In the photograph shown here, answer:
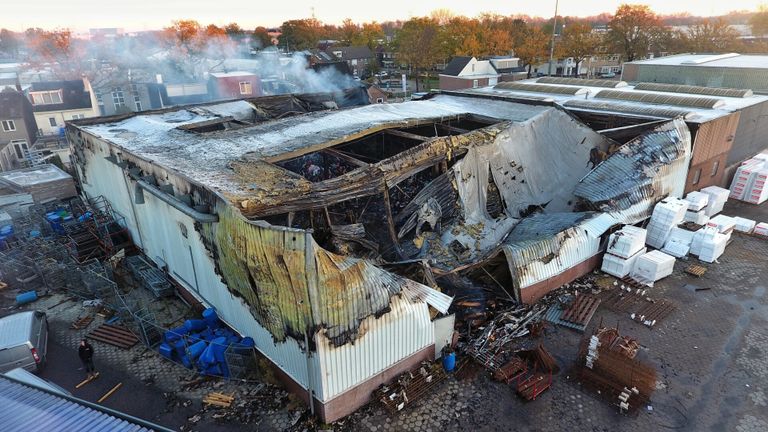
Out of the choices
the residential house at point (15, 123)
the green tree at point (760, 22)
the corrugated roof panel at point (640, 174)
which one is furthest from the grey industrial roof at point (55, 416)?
the green tree at point (760, 22)

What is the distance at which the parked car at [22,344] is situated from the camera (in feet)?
37.1

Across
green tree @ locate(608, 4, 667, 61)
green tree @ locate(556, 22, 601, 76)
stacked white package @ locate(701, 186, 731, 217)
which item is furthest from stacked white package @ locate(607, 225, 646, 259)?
green tree @ locate(556, 22, 601, 76)

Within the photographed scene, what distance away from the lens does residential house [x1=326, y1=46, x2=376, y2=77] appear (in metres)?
71.6

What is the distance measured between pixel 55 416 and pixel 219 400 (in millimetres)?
4087

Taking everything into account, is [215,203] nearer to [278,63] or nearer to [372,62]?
[278,63]

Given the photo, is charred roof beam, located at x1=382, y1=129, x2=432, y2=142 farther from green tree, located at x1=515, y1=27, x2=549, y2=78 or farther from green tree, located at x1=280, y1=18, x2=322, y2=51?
green tree, located at x1=280, y1=18, x2=322, y2=51

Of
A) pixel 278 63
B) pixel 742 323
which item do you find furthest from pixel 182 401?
pixel 278 63

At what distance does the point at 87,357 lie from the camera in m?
11.3

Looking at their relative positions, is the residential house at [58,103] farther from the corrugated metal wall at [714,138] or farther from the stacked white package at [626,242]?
the corrugated metal wall at [714,138]

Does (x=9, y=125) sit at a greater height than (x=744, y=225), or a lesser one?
greater

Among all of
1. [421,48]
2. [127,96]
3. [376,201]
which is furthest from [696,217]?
[421,48]

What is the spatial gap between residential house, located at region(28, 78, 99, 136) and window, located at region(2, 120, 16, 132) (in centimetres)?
198

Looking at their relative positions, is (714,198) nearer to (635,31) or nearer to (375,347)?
(375,347)

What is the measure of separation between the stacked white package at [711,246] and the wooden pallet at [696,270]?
61cm
